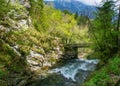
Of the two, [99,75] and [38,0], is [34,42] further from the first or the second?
[99,75]

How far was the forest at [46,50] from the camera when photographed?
119 ft

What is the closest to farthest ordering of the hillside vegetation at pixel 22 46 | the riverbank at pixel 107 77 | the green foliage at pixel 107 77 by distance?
the riverbank at pixel 107 77, the green foliage at pixel 107 77, the hillside vegetation at pixel 22 46

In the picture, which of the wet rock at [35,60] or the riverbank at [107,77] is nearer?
the riverbank at [107,77]

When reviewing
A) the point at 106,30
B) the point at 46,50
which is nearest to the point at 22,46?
the point at 46,50

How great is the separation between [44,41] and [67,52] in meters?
13.1

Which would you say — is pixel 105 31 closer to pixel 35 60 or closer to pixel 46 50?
pixel 35 60

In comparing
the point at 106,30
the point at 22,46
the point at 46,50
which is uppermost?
the point at 106,30

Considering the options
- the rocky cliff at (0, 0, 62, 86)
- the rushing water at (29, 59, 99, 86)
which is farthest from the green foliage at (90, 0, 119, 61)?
the rocky cliff at (0, 0, 62, 86)

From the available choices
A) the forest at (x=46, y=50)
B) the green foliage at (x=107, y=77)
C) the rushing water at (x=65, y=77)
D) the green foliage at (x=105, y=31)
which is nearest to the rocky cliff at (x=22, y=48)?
the forest at (x=46, y=50)

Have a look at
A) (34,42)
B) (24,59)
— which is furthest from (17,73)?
(34,42)

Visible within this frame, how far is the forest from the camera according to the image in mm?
36344

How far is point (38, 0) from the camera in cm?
8575

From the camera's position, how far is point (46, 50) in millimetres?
68000

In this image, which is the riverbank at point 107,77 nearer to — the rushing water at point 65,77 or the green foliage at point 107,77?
the green foliage at point 107,77
